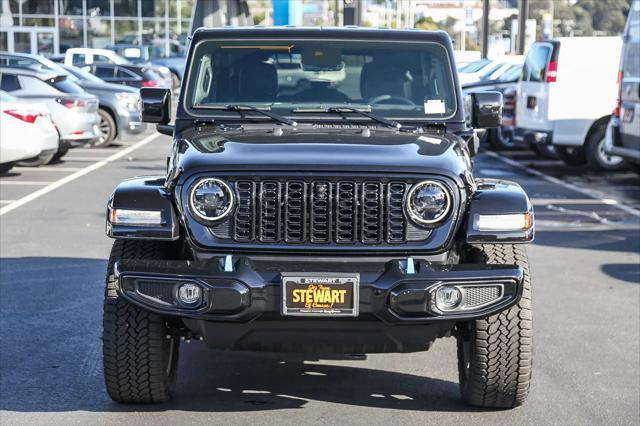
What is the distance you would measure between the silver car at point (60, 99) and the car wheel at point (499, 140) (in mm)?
7803

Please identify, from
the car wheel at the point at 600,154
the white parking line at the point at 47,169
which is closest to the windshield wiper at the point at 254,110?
the white parking line at the point at 47,169

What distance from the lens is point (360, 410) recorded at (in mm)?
5996

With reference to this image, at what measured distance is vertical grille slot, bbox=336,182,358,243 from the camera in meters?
5.48

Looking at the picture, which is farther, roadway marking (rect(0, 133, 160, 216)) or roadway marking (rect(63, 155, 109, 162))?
roadway marking (rect(63, 155, 109, 162))

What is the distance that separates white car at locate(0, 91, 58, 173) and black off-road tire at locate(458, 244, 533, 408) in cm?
1164

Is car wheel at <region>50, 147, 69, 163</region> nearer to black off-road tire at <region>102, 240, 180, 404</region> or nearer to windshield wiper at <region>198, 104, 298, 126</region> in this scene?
windshield wiper at <region>198, 104, 298, 126</region>

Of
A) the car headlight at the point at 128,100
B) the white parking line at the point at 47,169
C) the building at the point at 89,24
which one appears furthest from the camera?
the building at the point at 89,24

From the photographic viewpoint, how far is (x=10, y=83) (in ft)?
64.3

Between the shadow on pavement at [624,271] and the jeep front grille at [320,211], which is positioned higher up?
the jeep front grille at [320,211]

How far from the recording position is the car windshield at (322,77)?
679cm

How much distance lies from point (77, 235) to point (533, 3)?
115 meters

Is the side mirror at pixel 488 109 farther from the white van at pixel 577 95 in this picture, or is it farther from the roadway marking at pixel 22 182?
the white van at pixel 577 95

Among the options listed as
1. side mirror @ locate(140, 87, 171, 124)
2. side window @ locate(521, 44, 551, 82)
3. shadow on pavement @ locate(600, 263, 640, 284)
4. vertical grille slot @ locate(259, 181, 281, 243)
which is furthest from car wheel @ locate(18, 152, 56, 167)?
vertical grille slot @ locate(259, 181, 281, 243)

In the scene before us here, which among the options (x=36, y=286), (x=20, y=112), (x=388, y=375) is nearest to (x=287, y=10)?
(x=20, y=112)
